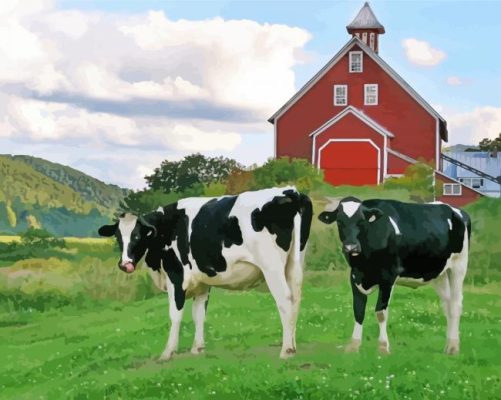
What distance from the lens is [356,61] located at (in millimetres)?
50906

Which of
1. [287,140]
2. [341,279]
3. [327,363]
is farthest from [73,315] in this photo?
[287,140]

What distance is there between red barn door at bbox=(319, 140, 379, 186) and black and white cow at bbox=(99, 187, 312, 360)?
33395mm

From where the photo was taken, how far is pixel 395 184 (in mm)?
40469

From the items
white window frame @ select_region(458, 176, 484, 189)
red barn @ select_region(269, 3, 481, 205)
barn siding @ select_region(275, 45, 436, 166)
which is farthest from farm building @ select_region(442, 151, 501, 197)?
barn siding @ select_region(275, 45, 436, 166)

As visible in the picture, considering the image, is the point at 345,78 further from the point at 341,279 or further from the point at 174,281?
the point at 174,281

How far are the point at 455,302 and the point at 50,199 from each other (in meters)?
62.0

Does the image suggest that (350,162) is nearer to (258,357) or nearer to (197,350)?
(197,350)

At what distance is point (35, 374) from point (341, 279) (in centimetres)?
1165

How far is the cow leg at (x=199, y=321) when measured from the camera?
12969 mm

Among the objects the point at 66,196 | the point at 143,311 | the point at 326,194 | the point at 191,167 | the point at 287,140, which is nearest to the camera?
the point at 143,311

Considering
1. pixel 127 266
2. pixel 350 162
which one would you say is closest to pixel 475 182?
pixel 350 162

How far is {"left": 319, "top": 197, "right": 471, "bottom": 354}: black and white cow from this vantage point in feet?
39.4

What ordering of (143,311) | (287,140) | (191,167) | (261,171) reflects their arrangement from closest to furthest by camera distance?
(143,311), (261,171), (287,140), (191,167)

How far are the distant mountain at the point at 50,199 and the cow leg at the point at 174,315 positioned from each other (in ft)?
A: 101
